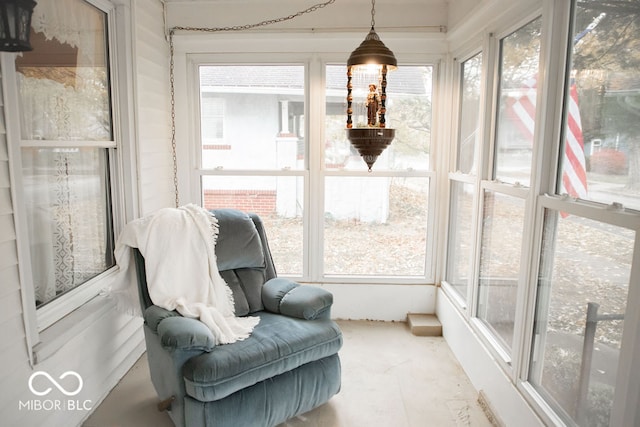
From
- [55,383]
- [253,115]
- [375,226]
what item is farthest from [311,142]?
[55,383]

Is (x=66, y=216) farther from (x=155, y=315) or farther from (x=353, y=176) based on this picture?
(x=353, y=176)

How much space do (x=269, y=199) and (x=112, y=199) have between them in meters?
1.22

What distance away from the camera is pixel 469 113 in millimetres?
2936

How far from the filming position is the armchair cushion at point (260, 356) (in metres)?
1.85

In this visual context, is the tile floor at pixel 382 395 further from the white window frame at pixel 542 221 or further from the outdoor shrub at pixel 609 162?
the outdoor shrub at pixel 609 162

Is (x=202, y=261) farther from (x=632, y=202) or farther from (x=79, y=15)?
(x=632, y=202)

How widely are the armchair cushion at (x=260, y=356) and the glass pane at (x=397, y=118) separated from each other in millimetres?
1522

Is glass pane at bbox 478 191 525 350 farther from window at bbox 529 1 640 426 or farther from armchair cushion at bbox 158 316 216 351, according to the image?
armchair cushion at bbox 158 316 216 351

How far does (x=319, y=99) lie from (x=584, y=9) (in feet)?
6.40

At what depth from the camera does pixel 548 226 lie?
6.12ft

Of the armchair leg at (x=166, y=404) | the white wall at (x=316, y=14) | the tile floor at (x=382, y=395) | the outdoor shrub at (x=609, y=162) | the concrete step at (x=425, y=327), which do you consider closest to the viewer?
the outdoor shrub at (x=609, y=162)

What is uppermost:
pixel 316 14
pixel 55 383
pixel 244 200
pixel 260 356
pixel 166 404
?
pixel 316 14

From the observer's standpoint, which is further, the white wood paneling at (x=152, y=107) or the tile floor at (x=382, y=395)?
the white wood paneling at (x=152, y=107)

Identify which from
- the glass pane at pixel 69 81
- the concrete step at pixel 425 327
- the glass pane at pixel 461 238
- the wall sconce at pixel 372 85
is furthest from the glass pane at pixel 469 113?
the glass pane at pixel 69 81
